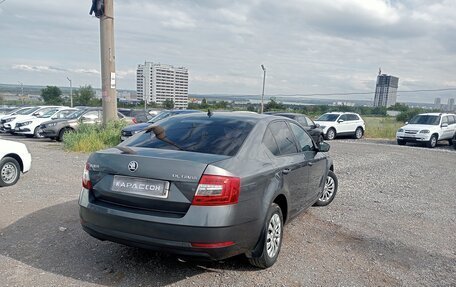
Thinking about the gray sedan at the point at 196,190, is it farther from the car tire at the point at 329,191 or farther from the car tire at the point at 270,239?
the car tire at the point at 329,191

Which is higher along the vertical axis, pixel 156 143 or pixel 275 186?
pixel 156 143

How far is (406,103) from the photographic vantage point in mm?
46781

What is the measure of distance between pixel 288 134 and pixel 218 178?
72.7 inches

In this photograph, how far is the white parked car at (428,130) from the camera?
17906 mm

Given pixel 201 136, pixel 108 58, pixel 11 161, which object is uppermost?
pixel 108 58

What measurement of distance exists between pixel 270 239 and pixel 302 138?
1.81m

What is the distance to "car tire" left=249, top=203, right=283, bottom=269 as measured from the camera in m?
3.55

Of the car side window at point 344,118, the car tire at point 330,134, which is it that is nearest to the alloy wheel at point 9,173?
the car tire at point 330,134

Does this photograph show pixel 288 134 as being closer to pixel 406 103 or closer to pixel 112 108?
pixel 112 108

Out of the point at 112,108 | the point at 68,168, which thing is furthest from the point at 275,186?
the point at 112,108

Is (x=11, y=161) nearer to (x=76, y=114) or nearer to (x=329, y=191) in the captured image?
(x=329, y=191)

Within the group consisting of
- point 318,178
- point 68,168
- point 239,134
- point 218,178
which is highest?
point 239,134

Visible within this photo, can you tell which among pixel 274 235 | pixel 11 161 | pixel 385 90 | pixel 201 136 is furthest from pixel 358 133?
pixel 385 90

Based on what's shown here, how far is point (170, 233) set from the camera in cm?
304
